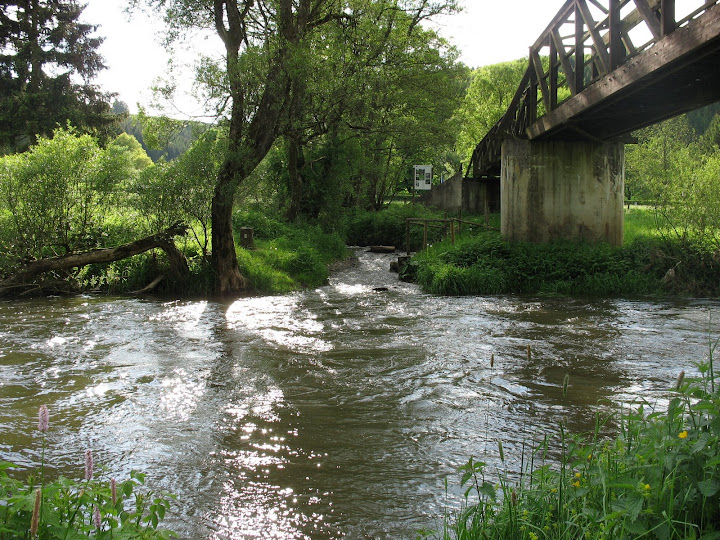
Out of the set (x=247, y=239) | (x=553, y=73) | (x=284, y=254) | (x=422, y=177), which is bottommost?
(x=284, y=254)

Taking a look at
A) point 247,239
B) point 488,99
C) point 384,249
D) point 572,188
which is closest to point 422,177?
point 384,249

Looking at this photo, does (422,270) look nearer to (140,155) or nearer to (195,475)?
(195,475)

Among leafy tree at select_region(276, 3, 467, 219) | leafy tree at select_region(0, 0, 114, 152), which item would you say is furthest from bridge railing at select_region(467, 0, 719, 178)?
leafy tree at select_region(0, 0, 114, 152)

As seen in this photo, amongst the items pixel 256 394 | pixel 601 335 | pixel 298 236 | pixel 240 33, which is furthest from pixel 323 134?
pixel 256 394

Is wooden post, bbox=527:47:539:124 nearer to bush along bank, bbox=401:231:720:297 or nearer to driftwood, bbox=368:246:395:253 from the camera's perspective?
bush along bank, bbox=401:231:720:297

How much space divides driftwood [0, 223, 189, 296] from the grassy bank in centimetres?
679

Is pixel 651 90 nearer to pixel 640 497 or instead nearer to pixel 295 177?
pixel 640 497

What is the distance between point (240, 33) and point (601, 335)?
11.3m

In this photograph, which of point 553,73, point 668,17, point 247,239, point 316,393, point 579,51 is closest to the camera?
point 316,393

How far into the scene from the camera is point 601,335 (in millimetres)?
10477

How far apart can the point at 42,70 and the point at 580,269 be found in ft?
103

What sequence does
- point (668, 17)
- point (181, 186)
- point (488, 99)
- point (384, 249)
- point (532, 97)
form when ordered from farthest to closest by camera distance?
point (488, 99) < point (384, 249) < point (532, 97) < point (181, 186) < point (668, 17)

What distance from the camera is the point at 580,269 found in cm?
1565

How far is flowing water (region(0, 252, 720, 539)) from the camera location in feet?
15.7
